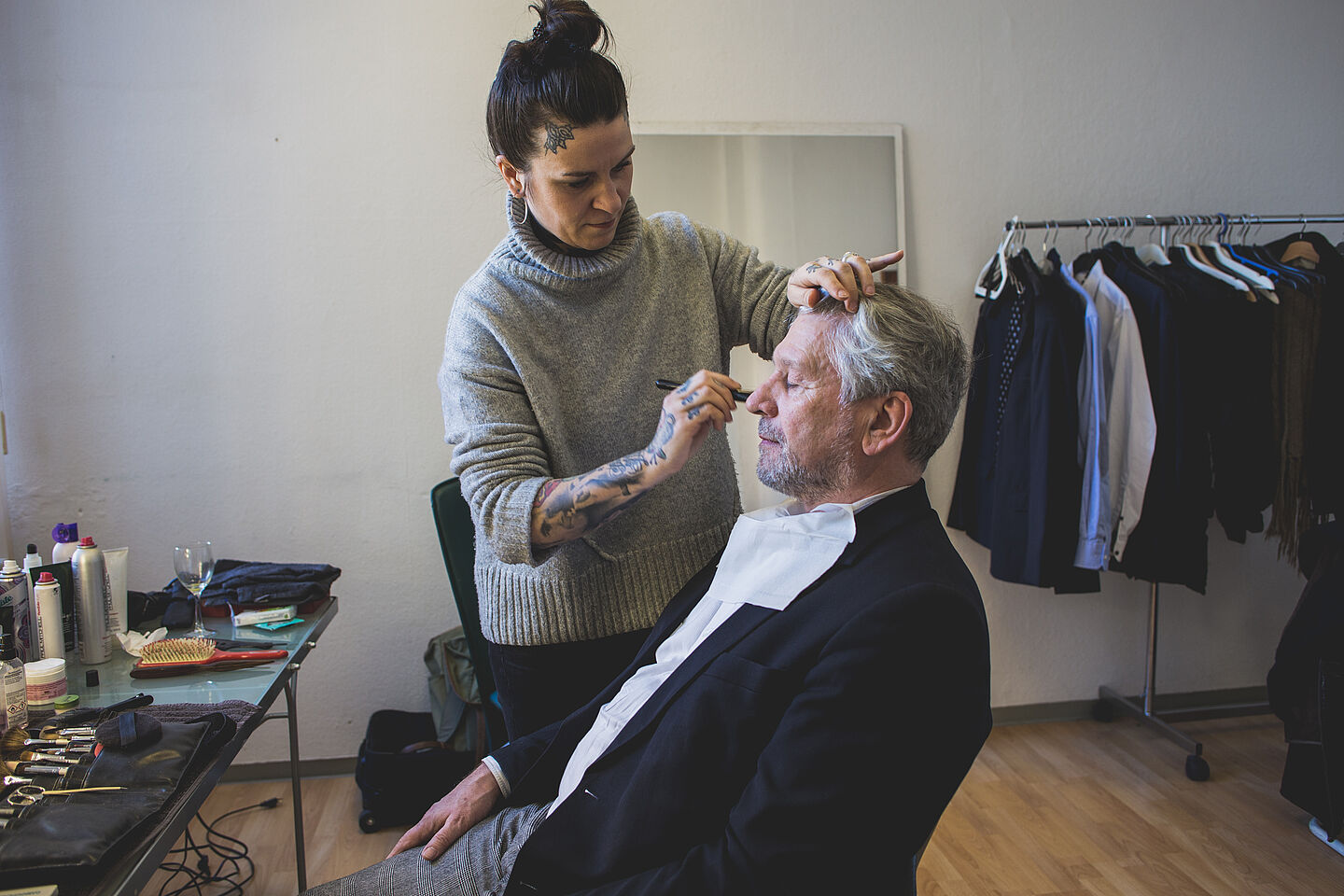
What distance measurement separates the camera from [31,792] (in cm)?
107

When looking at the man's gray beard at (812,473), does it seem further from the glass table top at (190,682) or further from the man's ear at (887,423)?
the glass table top at (190,682)

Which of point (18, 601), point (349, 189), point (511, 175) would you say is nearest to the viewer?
point (511, 175)

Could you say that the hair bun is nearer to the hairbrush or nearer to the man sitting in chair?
the man sitting in chair

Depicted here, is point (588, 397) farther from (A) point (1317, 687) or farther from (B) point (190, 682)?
(A) point (1317, 687)

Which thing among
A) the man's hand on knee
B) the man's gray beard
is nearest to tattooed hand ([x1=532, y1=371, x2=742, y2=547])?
the man's gray beard

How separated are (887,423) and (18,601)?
1413 millimetres

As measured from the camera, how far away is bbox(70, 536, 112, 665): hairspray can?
1618mm

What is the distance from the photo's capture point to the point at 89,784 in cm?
109

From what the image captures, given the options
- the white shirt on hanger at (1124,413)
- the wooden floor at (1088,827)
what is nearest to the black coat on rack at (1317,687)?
the wooden floor at (1088,827)

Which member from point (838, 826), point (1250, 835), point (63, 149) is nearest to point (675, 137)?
point (63, 149)

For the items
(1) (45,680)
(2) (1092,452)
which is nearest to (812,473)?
(1) (45,680)

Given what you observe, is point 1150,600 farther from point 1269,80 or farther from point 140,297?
point 140,297

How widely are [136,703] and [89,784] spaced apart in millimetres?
319

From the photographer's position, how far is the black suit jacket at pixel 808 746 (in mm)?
1009
